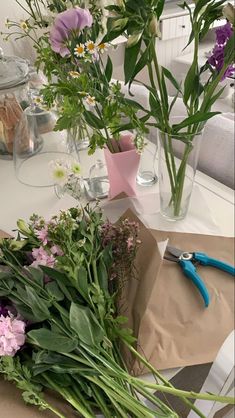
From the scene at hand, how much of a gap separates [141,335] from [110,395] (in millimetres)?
63

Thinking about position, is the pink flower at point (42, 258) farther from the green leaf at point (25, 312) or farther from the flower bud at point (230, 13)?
the flower bud at point (230, 13)

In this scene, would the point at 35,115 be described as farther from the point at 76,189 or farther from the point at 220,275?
the point at 220,275

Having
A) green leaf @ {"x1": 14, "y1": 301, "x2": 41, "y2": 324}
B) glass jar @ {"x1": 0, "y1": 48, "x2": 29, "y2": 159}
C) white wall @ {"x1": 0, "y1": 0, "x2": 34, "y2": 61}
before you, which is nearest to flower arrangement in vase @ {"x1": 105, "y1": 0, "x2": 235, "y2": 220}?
green leaf @ {"x1": 14, "y1": 301, "x2": 41, "y2": 324}

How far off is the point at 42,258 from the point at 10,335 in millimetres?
84

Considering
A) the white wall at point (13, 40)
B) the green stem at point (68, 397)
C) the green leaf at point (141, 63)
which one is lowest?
the green stem at point (68, 397)

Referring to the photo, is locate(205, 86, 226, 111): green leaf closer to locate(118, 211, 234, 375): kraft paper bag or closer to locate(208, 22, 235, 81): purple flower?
locate(208, 22, 235, 81): purple flower

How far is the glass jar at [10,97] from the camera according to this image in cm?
72

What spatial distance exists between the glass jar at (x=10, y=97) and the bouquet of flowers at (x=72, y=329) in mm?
380

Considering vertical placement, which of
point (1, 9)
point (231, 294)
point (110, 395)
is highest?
point (1, 9)

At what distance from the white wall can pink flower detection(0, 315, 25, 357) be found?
79 centimetres

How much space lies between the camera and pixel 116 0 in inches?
15.1

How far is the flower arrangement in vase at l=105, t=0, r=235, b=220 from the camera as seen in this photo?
0.37 meters

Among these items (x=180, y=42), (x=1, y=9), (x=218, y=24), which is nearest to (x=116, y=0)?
(x=218, y=24)

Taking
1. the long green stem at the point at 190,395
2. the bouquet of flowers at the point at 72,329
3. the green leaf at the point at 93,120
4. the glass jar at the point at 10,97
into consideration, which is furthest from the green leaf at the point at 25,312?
the glass jar at the point at 10,97
